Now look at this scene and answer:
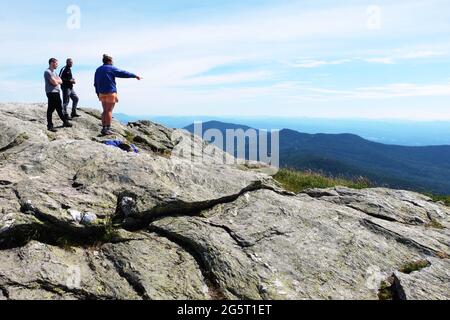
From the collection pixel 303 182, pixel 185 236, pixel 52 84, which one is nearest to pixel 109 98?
pixel 52 84

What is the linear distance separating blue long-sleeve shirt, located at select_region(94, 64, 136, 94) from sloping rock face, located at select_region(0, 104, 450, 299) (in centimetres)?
669

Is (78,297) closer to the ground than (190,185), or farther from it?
closer to the ground

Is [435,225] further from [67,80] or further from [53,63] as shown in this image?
[67,80]

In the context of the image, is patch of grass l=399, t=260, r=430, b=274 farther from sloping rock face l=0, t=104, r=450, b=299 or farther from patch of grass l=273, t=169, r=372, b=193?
patch of grass l=273, t=169, r=372, b=193

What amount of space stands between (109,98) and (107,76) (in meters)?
1.27

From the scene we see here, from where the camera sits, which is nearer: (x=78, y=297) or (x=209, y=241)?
(x=78, y=297)

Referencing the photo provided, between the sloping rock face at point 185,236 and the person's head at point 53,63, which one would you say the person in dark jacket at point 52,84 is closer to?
the person's head at point 53,63

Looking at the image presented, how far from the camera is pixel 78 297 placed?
8.29m

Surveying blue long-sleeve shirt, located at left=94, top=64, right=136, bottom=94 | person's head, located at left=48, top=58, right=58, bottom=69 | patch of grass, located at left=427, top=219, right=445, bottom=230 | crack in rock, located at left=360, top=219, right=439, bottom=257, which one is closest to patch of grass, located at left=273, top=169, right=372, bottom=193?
patch of grass, located at left=427, top=219, right=445, bottom=230
